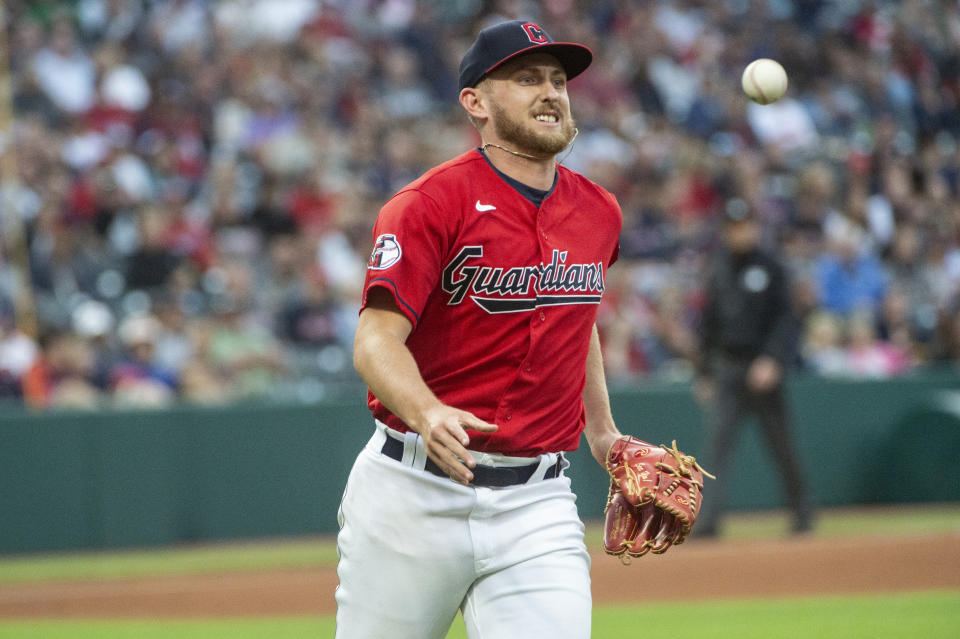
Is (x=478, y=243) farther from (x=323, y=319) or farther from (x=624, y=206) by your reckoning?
(x=624, y=206)

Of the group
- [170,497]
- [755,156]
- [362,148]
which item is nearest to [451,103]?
[362,148]

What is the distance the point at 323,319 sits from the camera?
1266cm

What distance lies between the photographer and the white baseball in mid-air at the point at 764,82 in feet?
18.0

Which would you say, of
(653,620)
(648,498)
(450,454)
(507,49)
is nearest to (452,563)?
A: (450,454)

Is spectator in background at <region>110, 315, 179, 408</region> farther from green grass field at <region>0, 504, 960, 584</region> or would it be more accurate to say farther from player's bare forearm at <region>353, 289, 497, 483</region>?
player's bare forearm at <region>353, 289, 497, 483</region>

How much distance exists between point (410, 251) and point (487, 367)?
418mm

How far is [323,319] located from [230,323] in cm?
97

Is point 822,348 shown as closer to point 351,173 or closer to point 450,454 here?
point 351,173

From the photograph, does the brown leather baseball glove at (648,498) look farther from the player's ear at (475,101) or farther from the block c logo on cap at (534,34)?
the block c logo on cap at (534,34)

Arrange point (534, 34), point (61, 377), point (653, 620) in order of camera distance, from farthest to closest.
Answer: point (61, 377) → point (653, 620) → point (534, 34)

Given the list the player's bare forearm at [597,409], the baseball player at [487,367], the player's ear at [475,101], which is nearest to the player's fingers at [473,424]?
the baseball player at [487,367]

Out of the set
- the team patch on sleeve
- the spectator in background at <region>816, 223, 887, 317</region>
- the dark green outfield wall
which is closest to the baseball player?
the team patch on sleeve

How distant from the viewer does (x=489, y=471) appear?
3.65 meters

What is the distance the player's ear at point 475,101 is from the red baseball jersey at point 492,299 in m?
0.13
